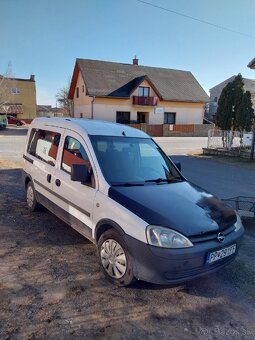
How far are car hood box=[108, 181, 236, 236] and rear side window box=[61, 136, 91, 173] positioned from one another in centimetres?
80

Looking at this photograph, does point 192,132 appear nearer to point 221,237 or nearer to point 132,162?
point 132,162

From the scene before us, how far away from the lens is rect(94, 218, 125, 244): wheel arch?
10.3ft

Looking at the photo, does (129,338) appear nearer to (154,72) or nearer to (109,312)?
(109,312)

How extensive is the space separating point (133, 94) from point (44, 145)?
2929 centimetres

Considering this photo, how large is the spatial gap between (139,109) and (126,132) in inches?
1196

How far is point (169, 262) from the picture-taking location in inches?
111

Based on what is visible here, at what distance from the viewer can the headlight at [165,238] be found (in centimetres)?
285

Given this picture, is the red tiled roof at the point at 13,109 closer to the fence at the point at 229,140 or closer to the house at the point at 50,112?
the house at the point at 50,112

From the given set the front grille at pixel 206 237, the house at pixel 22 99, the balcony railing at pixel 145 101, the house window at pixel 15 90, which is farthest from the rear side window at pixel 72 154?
the house window at pixel 15 90

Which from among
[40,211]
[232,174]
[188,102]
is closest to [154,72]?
[188,102]

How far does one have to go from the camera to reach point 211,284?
344 cm

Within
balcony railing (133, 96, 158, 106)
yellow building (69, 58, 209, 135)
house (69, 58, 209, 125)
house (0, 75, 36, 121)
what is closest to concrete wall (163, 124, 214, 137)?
yellow building (69, 58, 209, 135)

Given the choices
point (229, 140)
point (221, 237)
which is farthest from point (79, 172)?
point (229, 140)

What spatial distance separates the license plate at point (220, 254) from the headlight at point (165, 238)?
308 mm
